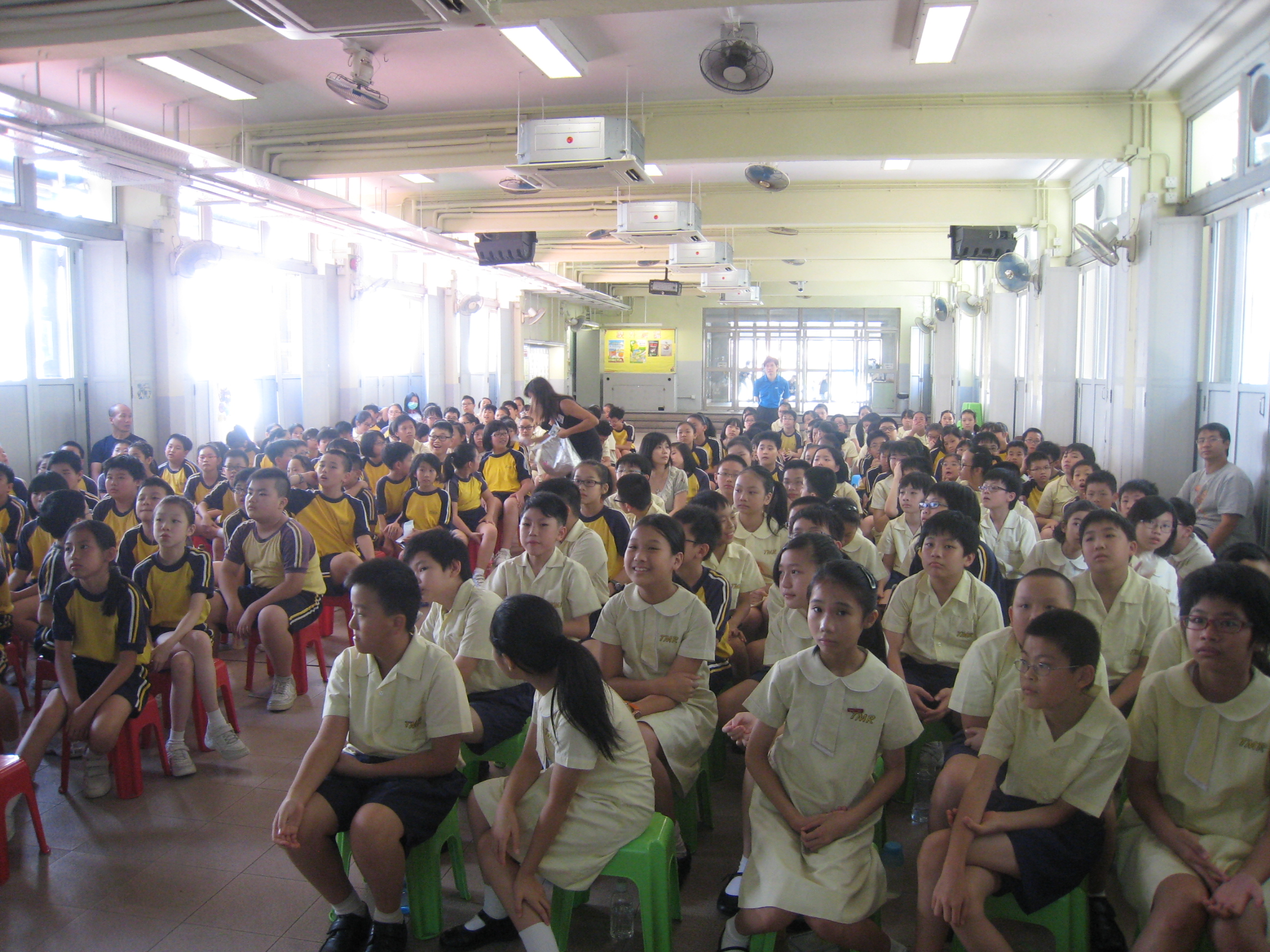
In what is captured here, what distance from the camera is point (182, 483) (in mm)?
5871

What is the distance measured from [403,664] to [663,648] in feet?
2.74

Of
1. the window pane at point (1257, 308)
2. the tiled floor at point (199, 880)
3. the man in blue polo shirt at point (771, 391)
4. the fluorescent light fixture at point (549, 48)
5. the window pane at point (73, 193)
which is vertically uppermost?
the fluorescent light fixture at point (549, 48)

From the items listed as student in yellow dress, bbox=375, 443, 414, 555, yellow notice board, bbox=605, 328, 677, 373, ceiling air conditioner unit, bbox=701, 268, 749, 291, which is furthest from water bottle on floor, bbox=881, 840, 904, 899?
yellow notice board, bbox=605, 328, 677, 373

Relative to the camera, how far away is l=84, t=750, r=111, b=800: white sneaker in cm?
316

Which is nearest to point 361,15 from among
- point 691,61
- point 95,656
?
point 95,656

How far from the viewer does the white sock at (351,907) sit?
7.67 ft

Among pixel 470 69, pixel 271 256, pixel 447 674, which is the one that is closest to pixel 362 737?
pixel 447 674

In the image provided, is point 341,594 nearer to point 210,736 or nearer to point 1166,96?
point 210,736

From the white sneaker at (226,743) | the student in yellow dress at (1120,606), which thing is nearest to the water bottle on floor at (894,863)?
the student in yellow dress at (1120,606)

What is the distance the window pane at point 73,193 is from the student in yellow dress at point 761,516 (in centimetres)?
615

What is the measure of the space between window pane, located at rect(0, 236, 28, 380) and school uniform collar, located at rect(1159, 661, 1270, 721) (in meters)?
8.42

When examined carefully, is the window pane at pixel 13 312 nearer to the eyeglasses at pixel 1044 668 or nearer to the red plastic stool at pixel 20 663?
the red plastic stool at pixel 20 663

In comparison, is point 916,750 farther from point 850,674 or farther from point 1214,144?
point 1214,144

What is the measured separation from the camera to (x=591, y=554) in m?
3.53
